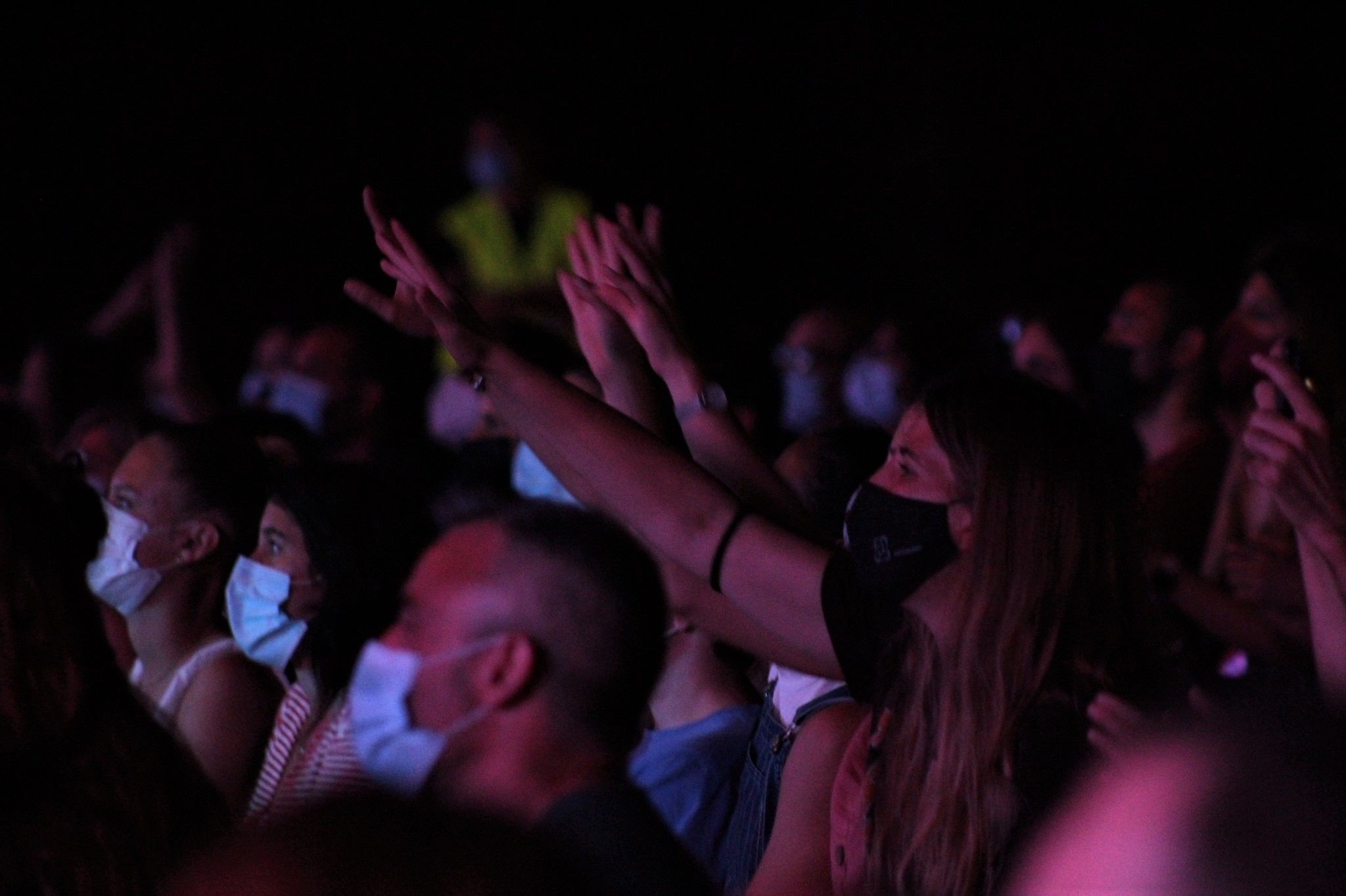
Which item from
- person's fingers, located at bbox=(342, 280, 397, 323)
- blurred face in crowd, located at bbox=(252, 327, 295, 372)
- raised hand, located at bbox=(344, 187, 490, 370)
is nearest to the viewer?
raised hand, located at bbox=(344, 187, 490, 370)

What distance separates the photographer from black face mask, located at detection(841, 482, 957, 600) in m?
3.01

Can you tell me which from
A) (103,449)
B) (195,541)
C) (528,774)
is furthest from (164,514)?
(528,774)

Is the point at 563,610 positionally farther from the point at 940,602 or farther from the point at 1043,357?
the point at 1043,357

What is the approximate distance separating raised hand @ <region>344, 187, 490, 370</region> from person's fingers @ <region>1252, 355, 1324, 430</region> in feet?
4.49

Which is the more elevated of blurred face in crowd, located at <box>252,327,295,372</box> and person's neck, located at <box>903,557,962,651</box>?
person's neck, located at <box>903,557,962,651</box>

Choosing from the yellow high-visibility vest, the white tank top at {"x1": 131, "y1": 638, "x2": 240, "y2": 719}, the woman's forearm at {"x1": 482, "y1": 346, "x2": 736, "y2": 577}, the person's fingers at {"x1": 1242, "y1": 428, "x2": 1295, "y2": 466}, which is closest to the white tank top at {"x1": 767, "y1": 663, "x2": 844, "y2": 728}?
the woman's forearm at {"x1": 482, "y1": 346, "x2": 736, "y2": 577}

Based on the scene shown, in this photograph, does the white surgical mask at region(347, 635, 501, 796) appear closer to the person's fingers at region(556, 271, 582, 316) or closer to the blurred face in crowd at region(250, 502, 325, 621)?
the person's fingers at region(556, 271, 582, 316)

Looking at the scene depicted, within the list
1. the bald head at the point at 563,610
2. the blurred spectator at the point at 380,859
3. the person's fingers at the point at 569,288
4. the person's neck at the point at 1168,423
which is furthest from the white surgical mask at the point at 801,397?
the blurred spectator at the point at 380,859

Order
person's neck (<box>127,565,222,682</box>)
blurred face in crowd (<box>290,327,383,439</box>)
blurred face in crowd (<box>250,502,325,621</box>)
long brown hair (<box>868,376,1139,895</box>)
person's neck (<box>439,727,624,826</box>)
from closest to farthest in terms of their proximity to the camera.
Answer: person's neck (<box>439,727,624,826</box>) < long brown hair (<box>868,376,1139,895</box>) < blurred face in crowd (<box>250,502,325,621</box>) < person's neck (<box>127,565,222,682</box>) < blurred face in crowd (<box>290,327,383,439</box>)

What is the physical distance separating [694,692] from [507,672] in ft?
5.59

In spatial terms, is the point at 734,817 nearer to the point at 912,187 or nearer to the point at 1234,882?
the point at 1234,882

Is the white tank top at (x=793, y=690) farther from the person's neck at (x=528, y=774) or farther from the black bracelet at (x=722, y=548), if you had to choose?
the person's neck at (x=528, y=774)

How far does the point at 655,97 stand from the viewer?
9.04m

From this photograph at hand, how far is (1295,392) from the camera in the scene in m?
2.90
